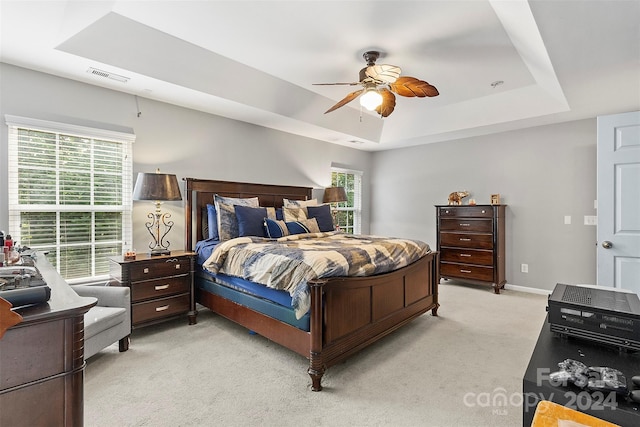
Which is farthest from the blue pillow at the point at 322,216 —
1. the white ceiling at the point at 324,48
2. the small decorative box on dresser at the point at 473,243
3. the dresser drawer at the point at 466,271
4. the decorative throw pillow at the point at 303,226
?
the dresser drawer at the point at 466,271

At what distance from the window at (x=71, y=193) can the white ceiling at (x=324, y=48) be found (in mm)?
573

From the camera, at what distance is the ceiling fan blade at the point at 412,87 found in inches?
107

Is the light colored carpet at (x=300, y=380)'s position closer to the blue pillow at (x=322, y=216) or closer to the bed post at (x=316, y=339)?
the bed post at (x=316, y=339)

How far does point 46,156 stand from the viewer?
2877 millimetres

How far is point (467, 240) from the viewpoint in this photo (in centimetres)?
472

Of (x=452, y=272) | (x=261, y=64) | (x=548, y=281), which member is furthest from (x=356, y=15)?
(x=548, y=281)

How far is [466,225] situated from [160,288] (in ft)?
13.5

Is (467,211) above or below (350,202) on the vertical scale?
below

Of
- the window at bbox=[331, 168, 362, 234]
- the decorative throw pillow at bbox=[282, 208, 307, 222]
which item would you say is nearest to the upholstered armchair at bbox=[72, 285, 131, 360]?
the decorative throw pillow at bbox=[282, 208, 307, 222]

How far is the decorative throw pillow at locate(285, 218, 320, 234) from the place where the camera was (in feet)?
12.3

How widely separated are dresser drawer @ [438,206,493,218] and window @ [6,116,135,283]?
4.30m

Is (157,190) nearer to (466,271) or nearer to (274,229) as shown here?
(274,229)

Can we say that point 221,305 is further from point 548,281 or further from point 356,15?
point 548,281

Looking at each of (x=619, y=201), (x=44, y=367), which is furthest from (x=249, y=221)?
(x=619, y=201)
